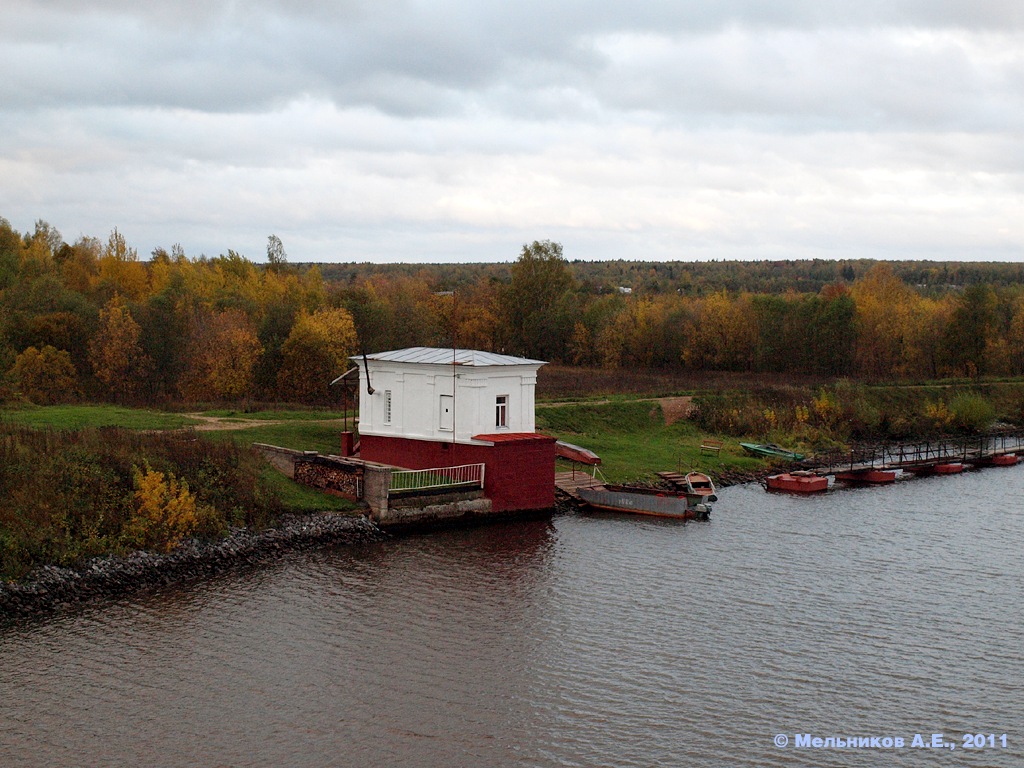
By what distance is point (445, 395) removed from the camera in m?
37.9

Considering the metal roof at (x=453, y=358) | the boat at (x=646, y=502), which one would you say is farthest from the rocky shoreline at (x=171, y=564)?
the boat at (x=646, y=502)

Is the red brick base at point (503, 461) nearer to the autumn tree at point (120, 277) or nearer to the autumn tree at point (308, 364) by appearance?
the autumn tree at point (308, 364)

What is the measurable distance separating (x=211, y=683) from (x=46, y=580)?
7063 mm

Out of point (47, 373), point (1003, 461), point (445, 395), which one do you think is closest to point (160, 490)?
point (445, 395)

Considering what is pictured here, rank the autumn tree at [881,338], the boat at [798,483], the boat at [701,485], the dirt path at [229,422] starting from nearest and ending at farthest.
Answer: the dirt path at [229,422], the boat at [701,485], the boat at [798,483], the autumn tree at [881,338]

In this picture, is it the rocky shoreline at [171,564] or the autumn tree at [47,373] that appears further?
the autumn tree at [47,373]

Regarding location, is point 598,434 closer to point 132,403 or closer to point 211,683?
point 132,403

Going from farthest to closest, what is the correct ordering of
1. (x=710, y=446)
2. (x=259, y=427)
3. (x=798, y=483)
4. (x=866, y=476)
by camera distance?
1. (x=710, y=446)
2. (x=866, y=476)
3. (x=798, y=483)
4. (x=259, y=427)

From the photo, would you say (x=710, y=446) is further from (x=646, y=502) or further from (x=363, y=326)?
(x=363, y=326)

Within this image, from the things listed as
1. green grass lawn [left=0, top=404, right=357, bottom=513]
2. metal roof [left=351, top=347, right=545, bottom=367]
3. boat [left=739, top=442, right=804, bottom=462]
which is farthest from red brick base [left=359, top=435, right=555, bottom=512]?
boat [left=739, top=442, right=804, bottom=462]

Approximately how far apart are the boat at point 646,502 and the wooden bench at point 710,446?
12.0 m

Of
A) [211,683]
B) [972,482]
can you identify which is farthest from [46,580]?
[972,482]

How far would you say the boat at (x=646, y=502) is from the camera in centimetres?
3819

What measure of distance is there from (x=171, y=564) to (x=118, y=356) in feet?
98.1
